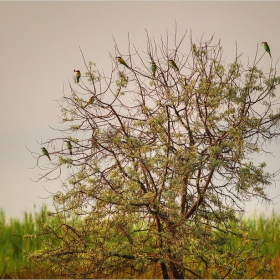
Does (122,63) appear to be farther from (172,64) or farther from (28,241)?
(28,241)

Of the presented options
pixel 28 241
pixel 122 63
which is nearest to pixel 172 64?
pixel 122 63

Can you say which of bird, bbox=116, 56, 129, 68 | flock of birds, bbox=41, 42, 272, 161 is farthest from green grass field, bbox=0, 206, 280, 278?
bird, bbox=116, 56, 129, 68

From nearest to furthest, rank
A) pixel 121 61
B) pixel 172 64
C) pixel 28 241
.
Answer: pixel 172 64, pixel 121 61, pixel 28 241

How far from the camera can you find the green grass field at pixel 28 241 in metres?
10.0

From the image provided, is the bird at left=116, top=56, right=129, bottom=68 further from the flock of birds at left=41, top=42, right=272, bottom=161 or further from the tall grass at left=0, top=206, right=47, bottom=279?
the tall grass at left=0, top=206, right=47, bottom=279

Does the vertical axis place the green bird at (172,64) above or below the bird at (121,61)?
below

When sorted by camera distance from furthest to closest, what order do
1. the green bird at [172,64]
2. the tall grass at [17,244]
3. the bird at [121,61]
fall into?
the tall grass at [17,244] < the bird at [121,61] < the green bird at [172,64]

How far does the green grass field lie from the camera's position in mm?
10016

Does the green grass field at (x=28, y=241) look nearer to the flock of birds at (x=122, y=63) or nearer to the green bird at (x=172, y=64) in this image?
the flock of birds at (x=122, y=63)

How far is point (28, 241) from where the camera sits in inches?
415

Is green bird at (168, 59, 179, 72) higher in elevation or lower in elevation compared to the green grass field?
higher

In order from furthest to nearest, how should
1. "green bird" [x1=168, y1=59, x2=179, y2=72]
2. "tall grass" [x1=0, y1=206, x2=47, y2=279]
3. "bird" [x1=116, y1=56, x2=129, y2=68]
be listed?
"tall grass" [x1=0, y1=206, x2=47, y2=279]
"bird" [x1=116, y1=56, x2=129, y2=68]
"green bird" [x1=168, y1=59, x2=179, y2=72]

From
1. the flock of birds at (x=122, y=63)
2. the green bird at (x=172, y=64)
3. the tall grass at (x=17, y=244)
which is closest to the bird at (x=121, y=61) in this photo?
the flock of birds at (x=122, y=63)

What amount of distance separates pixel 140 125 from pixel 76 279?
2548 millimetres
